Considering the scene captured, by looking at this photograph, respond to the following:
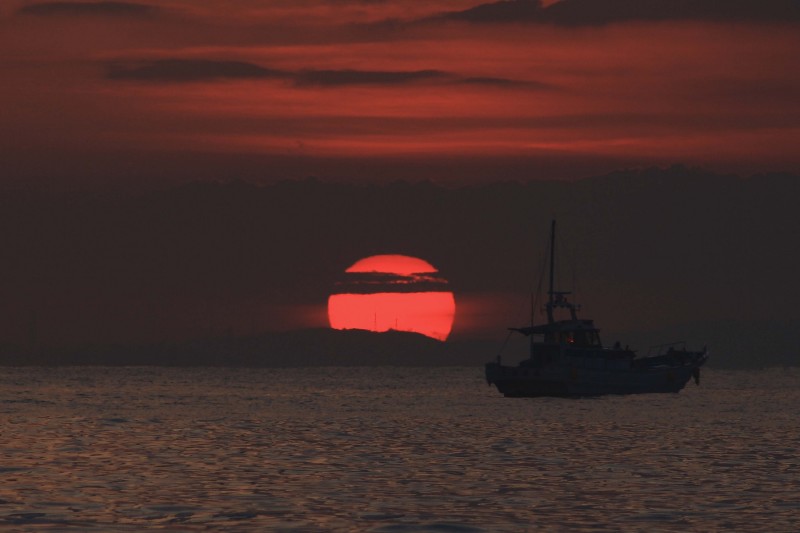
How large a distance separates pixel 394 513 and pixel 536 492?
25.1 feet

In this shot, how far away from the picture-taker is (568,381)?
139m

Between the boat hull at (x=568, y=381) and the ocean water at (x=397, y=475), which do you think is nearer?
the ocean water at (x=397, y=475)

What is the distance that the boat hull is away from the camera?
138875 millimetres

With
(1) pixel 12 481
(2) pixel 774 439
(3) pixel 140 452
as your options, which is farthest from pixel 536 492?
(2) pixel 774 439

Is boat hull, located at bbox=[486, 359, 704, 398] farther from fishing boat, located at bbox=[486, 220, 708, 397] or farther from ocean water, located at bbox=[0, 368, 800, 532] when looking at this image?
ocean water, located at bbox=[0, 368, 800, 532]

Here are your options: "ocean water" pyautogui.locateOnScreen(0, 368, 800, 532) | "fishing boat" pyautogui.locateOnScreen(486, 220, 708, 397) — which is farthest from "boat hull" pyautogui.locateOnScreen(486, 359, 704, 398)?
"ocean water" pyautogui.locateOnScreen(0, 368, 800, 532)

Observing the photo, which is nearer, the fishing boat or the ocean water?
the ocean water

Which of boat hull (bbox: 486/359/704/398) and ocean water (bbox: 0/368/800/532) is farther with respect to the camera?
boat hull (bbox: 486/359/704/398)

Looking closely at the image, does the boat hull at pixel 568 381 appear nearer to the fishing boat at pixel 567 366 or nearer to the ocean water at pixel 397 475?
the fishing boat at pixel 567 366

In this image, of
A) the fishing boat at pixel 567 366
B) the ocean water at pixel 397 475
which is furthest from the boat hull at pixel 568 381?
the ocean water at pixel 397 475

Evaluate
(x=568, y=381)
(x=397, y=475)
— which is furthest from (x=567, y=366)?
(x=397, y=475)

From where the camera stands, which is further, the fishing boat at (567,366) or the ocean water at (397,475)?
the fishing boat at (567,366)

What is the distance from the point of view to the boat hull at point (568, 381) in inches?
5468

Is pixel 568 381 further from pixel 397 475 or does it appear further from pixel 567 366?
pixel 397 475
